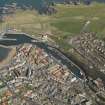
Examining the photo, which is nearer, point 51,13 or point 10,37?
point 10,37

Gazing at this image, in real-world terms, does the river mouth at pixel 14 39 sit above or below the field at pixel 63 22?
below

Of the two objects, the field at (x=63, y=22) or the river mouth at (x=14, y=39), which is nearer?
the river mouth at (x=14, y=39)

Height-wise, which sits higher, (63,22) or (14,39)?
(63,22)

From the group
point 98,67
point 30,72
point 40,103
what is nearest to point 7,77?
point 30,72

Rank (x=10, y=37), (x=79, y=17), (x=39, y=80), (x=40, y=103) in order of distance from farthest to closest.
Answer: (x=79, y=17) → (x=10, y=37) → (x=39, y=80) → (x=40, y=103)

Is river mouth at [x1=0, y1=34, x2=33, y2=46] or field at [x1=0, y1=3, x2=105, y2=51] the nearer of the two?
river mouth at [x1=0, y1=34, x2=33, y2=46]

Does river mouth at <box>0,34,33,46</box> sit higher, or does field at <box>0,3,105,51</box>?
field at <box>0,3,105,51</box>

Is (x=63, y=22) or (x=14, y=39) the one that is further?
(x=63, y=22)

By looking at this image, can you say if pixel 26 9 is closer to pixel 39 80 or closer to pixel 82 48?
pixel 82 48
